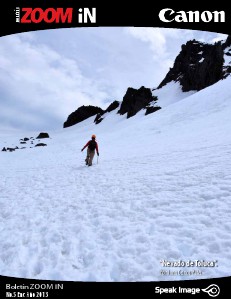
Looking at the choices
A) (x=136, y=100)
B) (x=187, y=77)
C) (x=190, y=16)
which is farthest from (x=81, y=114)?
(x=190, y=16)

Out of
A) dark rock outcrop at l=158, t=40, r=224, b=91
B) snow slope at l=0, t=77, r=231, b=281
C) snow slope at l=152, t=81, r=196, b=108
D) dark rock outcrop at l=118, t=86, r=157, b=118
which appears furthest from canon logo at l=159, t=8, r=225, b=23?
dark rock outcrop at l=118, t=86, r=157, b=118

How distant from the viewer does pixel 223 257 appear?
5.53 meters

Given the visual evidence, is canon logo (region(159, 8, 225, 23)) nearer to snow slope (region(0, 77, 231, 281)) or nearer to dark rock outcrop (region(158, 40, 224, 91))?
snow slope (region(0, 77, 231, 281))

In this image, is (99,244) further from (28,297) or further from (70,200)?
(70,200)

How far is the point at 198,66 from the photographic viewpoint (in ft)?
241

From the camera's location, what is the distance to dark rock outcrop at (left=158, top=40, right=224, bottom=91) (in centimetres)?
6700

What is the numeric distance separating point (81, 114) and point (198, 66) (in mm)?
65013

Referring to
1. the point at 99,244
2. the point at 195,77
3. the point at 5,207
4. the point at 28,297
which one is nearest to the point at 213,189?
the point at 99,244

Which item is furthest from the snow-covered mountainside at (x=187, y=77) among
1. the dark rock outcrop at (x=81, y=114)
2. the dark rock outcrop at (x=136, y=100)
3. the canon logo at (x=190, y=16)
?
the canon logo at (x=190, y=16)

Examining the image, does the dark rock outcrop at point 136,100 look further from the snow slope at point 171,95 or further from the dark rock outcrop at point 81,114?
the dark rock outcrop at point 81,114

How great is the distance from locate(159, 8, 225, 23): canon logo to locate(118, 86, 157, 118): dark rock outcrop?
193ft

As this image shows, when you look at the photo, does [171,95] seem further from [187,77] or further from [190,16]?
[190,16]

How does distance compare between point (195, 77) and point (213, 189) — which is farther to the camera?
point (195, 77)

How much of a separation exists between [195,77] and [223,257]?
247 ft
